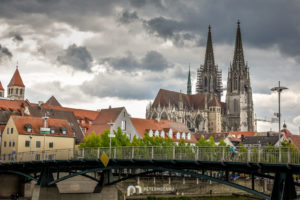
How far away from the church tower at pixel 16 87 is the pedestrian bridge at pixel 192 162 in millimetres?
104017

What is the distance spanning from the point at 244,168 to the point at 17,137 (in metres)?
51.5

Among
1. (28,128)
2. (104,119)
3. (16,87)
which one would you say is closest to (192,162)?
(28,128)

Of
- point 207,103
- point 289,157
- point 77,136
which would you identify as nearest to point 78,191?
point 77,136

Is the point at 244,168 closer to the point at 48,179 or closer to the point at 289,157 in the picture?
the point at 289,157

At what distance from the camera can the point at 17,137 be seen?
77188 mm

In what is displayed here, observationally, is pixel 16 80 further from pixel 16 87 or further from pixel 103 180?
pixel 103 180

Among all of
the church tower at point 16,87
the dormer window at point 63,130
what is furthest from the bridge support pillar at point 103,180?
the church tower at point 16,87

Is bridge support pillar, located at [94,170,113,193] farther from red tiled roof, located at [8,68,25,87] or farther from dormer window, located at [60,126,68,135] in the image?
red tiled roof, located at [8,68,25,87]

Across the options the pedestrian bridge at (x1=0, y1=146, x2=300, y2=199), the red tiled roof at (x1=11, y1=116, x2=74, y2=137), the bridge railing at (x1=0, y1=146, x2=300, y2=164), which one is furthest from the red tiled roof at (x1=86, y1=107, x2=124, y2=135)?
the bridge railing at (x1=0, y1=146, x2=300, y2=164)

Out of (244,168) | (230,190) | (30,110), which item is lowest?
(230,190)

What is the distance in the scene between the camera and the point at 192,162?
3534 cm

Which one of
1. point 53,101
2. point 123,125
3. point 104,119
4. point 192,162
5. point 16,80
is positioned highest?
point 16,80

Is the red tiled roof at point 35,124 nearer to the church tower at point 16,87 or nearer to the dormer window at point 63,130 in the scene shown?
the dormer window at point 63,130

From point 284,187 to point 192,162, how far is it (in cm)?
757
